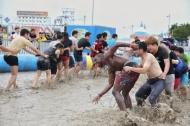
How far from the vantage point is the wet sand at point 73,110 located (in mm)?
5543

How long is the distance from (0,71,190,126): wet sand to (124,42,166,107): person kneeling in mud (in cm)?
21

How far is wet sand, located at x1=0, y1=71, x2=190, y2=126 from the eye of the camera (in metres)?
5.54

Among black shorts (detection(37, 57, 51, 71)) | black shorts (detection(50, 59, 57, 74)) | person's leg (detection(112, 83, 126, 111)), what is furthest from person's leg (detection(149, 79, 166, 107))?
black shorts (detection(50, 59, 57, 74))

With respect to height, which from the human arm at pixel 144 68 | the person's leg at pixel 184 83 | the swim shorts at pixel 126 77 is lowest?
the person's leg at pixel 184 83

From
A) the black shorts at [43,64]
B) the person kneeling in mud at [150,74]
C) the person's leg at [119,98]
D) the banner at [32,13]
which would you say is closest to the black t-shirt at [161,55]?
the person kneeling in mud at [150,74]

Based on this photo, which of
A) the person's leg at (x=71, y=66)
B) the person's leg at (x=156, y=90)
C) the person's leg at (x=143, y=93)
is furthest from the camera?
the person's leg at (x=71, y=66)

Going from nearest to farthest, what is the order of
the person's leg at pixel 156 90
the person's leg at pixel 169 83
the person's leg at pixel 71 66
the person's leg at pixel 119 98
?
the person's leg at pixel 119 98
the person's leg at pixel 156 90
the person's leg at pixel 169 83
the person's leg at pixel 71 66

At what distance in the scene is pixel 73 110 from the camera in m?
6.63

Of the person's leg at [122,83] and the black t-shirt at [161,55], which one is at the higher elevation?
the black t-shirt at [161,55]

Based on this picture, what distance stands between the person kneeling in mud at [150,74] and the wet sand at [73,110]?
21 cm

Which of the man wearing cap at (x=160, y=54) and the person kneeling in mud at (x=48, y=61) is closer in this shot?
the man wearing cap at (x=160, y=54)

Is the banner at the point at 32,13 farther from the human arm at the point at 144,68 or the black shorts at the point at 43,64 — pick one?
the human arm at the point at 144,68

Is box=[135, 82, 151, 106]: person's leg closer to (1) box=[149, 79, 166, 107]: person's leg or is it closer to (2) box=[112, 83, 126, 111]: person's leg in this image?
(1) box=[149, 79, 166, 107]: person's leg

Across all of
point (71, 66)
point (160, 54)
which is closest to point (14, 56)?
point (71, 66)
